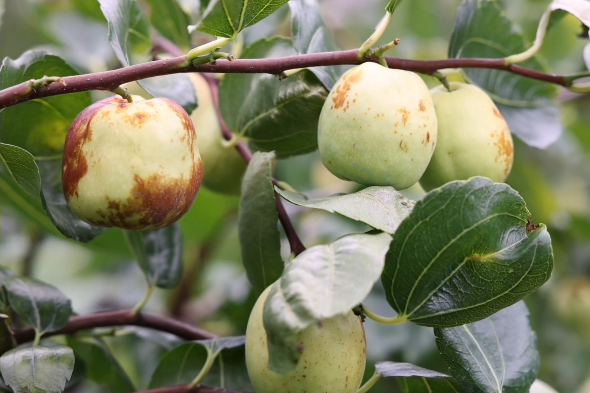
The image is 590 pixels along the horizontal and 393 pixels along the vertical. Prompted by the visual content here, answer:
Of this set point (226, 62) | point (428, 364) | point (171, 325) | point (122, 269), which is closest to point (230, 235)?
point (122, 269)

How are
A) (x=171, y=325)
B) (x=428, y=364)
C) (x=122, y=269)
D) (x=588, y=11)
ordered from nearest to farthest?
(x=588, y=11) < (x=171, y=325) < (x=428, y=364) < (x=122, y=269)

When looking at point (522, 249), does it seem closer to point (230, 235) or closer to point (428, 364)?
point (428, 364)

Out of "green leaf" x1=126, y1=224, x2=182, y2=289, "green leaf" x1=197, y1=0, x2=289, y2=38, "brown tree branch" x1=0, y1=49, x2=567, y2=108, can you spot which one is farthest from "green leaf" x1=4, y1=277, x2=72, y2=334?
"green leaf" x1=197, y1=0, x2=289, y2=38

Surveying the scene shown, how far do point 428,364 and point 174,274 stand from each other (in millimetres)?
473

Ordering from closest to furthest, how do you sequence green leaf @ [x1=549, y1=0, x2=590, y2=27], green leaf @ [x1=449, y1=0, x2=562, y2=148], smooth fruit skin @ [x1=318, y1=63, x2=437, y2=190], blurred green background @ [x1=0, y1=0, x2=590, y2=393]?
1. smooth fruit skin @ [x1=318, y1=63, x2=437, y2=190]
2. green leaf @ [x1=549, y1=0, x2=590, y2=27]
3. green leaf @ [x1=449, y1=0, x2=562, y2=148]
4. blurred green background @ [x1=0, y1=0, x2=590, y2=393]

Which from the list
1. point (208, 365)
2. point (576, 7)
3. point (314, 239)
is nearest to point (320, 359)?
point (208, 365)

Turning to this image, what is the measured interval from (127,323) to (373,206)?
371mm

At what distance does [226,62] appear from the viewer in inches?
22.2

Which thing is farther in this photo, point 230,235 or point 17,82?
point 230,235

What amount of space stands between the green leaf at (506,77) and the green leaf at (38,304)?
52cm

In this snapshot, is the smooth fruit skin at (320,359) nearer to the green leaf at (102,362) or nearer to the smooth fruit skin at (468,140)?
the smooth fruit skin at (468,140)

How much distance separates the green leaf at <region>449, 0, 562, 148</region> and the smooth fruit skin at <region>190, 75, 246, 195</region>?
0.94 feet

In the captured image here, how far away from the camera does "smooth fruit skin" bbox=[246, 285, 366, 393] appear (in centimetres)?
52

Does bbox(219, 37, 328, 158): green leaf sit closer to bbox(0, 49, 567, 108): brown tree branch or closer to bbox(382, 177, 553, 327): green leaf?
bbox(0, 49, 567, 108): brown tree branch
